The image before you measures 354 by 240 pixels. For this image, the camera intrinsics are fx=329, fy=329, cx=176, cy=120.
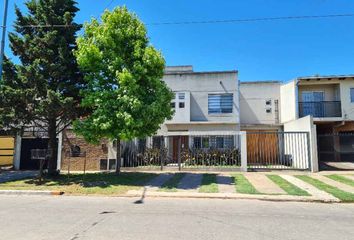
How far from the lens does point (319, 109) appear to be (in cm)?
2438

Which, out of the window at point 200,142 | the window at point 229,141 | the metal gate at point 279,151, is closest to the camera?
the metal gate at point 279,151

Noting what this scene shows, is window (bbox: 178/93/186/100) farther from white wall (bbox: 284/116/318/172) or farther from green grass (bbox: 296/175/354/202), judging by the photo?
green grass (bbox: 296/175/354/202)

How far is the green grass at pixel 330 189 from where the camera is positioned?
1117 cm

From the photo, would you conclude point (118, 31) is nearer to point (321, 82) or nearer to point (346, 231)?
point (346, 231)

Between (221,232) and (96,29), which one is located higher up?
(96,29)

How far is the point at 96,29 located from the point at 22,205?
8478 millimetres

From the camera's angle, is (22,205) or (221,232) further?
(22,205)

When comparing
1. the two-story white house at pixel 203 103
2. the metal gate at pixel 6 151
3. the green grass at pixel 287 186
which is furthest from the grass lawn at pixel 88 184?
the two-story white house at pixel 203 103

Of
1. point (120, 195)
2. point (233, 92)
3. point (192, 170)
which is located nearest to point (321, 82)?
point (233, 92)

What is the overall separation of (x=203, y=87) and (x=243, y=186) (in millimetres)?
13491

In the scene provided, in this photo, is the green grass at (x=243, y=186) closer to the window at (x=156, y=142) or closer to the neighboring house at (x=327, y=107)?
the window at (x=156, y=142)

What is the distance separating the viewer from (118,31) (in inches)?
578

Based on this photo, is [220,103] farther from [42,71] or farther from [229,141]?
[42,71]

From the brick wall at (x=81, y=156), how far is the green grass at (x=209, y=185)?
7.12m
